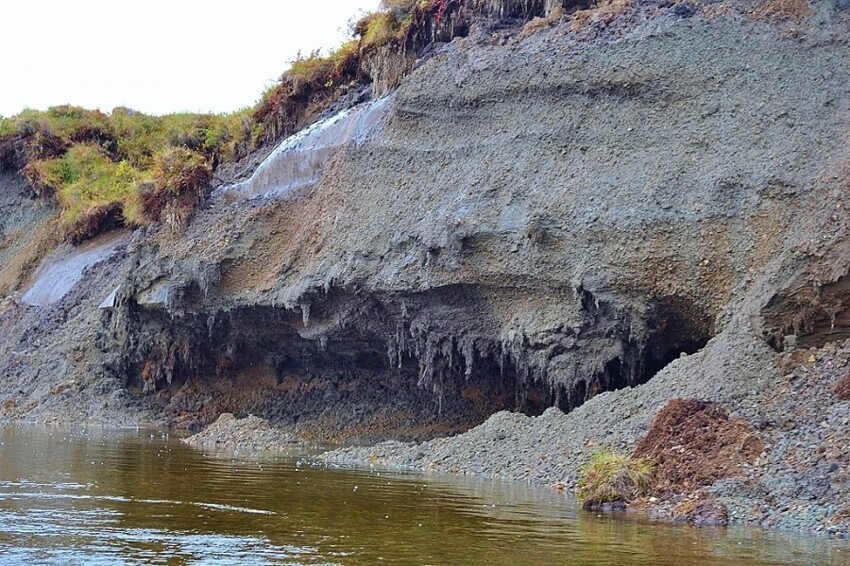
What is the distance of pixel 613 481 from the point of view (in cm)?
1461

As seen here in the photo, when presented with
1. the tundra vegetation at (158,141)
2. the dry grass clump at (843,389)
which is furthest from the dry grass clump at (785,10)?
the dry grass clump at (843,389)

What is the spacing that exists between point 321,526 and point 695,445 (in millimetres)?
6056

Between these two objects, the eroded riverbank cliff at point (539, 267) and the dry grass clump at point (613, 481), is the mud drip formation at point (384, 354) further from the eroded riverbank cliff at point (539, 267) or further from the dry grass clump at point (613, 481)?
the dry grass clump at point (613, 481)

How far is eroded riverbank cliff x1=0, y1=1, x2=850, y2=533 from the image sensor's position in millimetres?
18625

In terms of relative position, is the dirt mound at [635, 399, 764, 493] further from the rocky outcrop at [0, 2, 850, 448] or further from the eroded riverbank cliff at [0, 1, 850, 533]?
the rocky outcrop at [0, 2, 850, 448]

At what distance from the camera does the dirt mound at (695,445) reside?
14.7 m

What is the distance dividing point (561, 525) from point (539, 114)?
15.1m

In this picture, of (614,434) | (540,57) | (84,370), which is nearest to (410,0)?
(540,57)

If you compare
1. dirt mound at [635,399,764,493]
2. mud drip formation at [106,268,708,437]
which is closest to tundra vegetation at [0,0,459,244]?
mud drip formation at [106,268,708,437]

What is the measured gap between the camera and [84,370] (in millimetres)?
33469

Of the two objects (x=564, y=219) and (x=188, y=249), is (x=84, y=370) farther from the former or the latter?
(x=564, y=219)

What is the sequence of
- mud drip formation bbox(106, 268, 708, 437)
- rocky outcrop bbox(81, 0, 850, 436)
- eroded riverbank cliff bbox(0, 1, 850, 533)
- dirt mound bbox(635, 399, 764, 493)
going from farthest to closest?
mud drip formation bbox(106, 268, 708, 437) → rocky outcrop bbox(81, 0, 850, 436) → eroded riverbank cliff bbox(0, 1, 850, 533) → dirt mound bbox(635, 399, 764, 493)

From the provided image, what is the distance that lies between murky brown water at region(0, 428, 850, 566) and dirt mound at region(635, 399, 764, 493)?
154cm

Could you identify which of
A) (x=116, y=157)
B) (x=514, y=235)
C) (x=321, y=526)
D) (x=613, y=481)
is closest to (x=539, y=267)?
(x=514, y=235)
